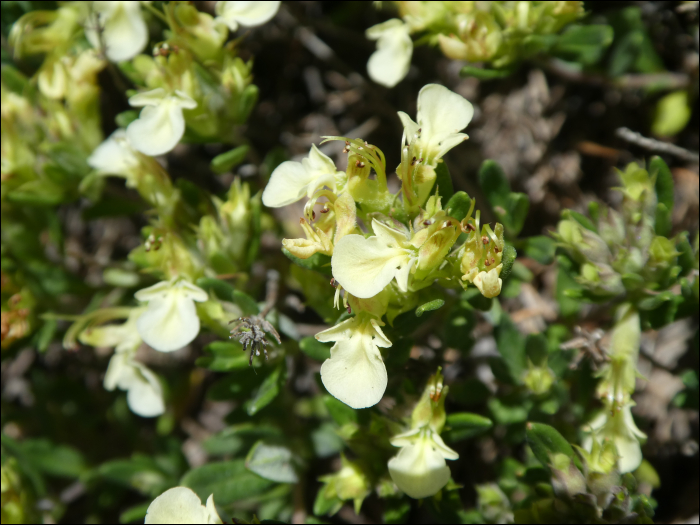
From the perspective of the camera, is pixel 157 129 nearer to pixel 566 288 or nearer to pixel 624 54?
pixel 566 288

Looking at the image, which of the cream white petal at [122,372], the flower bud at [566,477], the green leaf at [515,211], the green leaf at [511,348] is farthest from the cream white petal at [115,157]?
the flower bud at [566,477]

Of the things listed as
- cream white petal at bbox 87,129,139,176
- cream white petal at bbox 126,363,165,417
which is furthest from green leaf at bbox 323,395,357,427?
cream white petal at bbox 87,129,139,176

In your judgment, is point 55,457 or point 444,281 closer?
point 444,281

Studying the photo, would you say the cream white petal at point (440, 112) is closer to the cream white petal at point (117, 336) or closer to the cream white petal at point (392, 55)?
the cream white petal at point (392, 55)

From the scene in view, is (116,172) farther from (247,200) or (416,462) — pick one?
(416,462)

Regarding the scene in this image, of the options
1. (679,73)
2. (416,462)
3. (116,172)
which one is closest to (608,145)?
(679,73)
